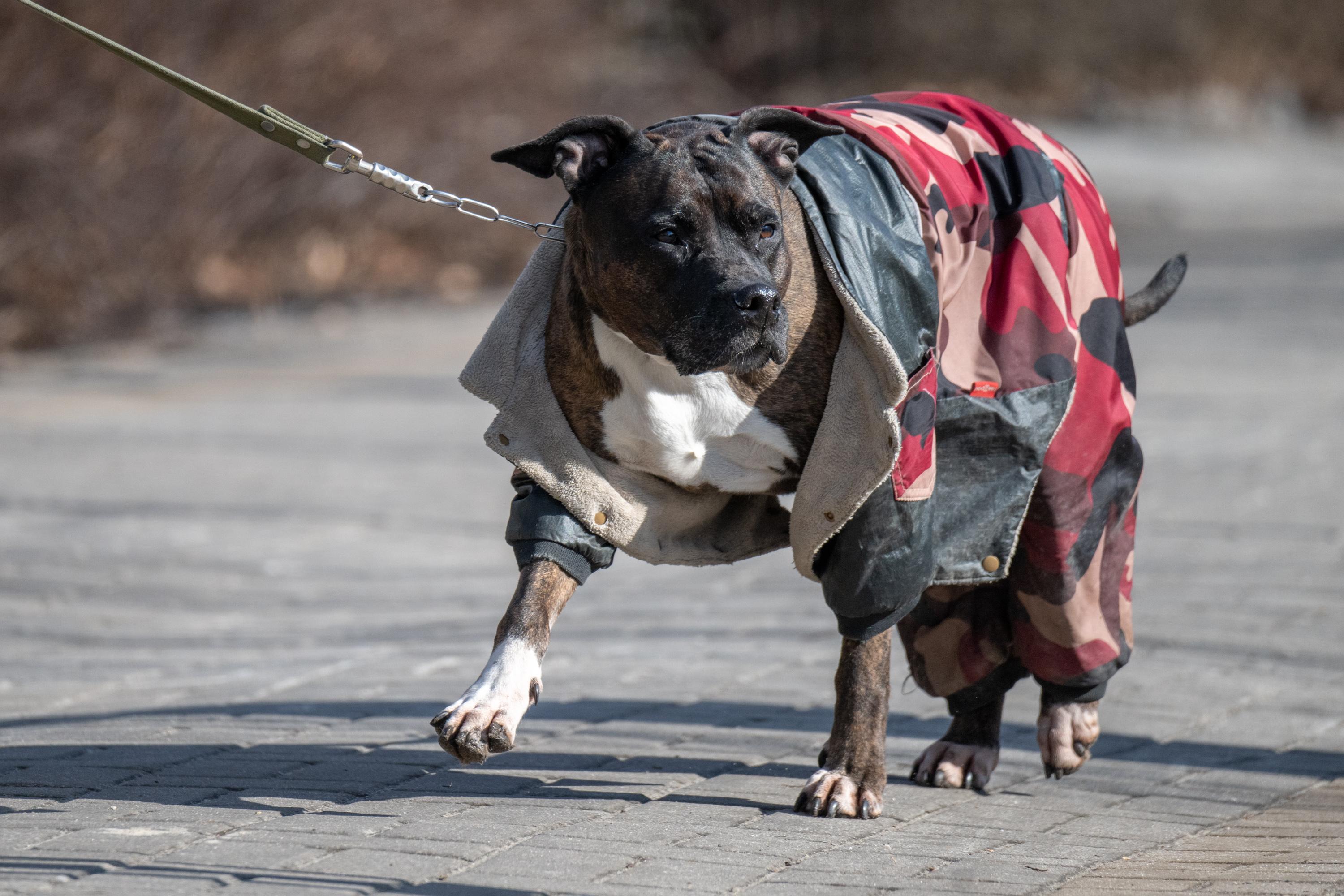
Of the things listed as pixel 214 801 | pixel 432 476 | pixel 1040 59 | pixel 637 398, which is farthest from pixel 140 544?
pixel 1040 59

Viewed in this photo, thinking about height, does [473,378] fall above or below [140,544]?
above

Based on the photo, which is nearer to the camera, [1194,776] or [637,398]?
[637,398]

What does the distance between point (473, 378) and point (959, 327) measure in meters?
1.16

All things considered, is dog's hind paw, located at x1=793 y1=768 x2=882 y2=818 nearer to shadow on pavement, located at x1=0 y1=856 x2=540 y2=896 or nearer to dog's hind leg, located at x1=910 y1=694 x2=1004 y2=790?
dog's hind leg, located at x1=910 y1=694 x2=1004 y2=790

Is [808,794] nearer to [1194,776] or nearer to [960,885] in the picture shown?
[960,885]

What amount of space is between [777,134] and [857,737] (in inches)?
56.3

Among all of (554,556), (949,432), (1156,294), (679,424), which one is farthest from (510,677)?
(1156,294)

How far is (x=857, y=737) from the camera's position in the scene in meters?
3.83

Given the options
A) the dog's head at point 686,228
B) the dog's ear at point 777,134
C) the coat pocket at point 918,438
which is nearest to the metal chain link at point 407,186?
the dog's head at point 686,228

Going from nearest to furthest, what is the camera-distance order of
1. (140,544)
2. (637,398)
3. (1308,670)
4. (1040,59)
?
1. (637,398)
2. (1308,670)
3. (140,544)
4. (1040,59)

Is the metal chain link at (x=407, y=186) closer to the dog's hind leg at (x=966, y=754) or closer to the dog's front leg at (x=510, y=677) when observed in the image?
the dog's front leg at (x=510, y=677)

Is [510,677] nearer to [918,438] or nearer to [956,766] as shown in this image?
[918,438]

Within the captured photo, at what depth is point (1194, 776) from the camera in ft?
14.1

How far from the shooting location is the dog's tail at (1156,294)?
4.60 metres
